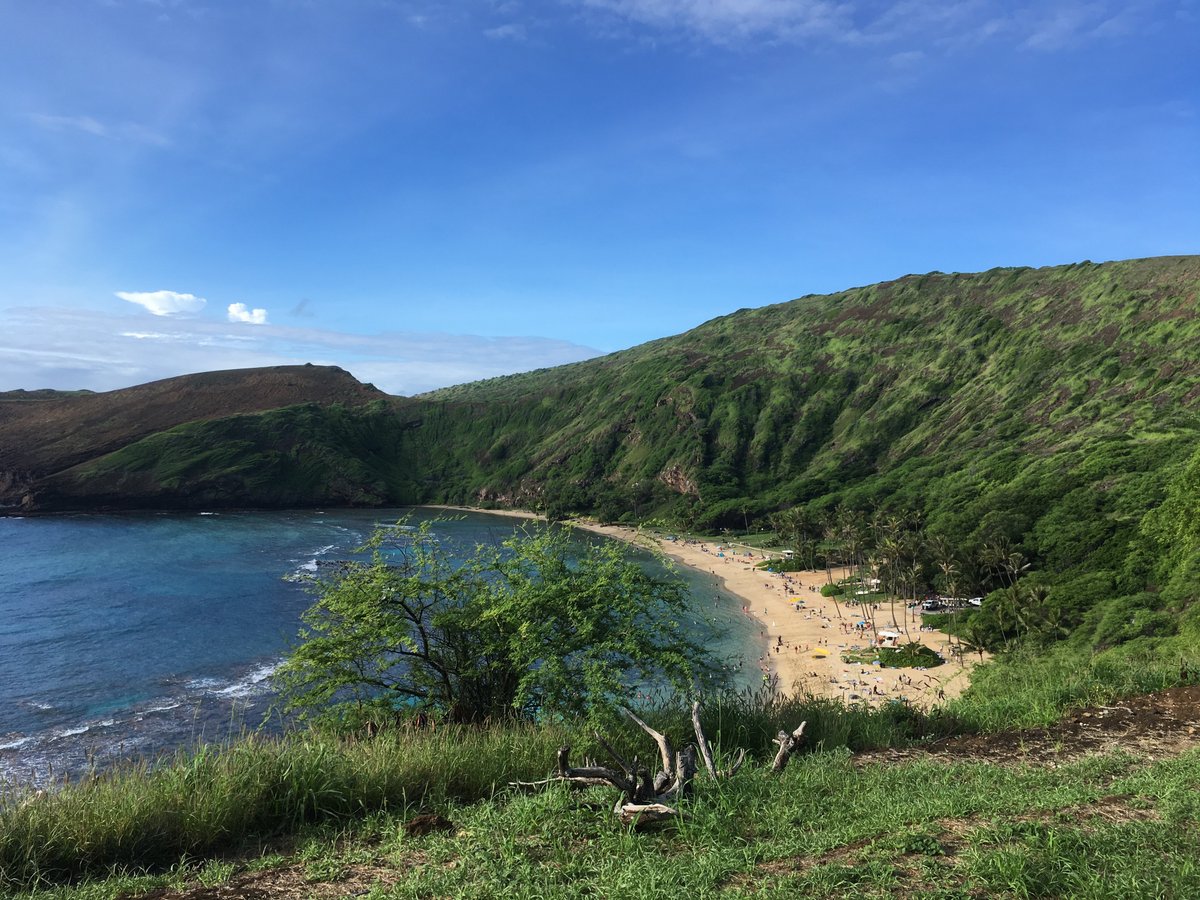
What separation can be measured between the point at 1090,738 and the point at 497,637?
10175 mm

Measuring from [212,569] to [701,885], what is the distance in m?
85.1

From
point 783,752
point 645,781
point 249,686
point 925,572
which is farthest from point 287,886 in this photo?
point 925,572

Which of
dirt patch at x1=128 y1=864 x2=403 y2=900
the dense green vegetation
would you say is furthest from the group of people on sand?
dirt patch at x1=128 y1=864 x2=403 y2=900

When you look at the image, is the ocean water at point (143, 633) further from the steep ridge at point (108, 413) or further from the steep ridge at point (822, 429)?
the steep ridge at point (108, 413)

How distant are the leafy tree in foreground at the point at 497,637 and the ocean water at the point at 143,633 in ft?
6.53

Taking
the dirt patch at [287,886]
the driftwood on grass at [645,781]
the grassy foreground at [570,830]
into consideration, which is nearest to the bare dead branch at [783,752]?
the grassy foreground at [570,830]

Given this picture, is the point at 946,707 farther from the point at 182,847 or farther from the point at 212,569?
the point at 212,569

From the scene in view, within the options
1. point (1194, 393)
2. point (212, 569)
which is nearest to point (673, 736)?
point (212, 569)

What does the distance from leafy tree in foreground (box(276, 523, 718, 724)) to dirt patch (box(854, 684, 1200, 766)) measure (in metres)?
4.53

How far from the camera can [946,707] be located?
1202cm

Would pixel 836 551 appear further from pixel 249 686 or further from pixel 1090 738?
pixel 1090 738

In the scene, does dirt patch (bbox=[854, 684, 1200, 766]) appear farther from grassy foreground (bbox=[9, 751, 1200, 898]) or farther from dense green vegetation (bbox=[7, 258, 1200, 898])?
grassy foreground (bbox=[9, 751, 1200, 898])

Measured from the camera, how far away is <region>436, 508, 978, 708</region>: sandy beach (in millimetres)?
42156

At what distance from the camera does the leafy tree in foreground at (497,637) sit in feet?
42.9
